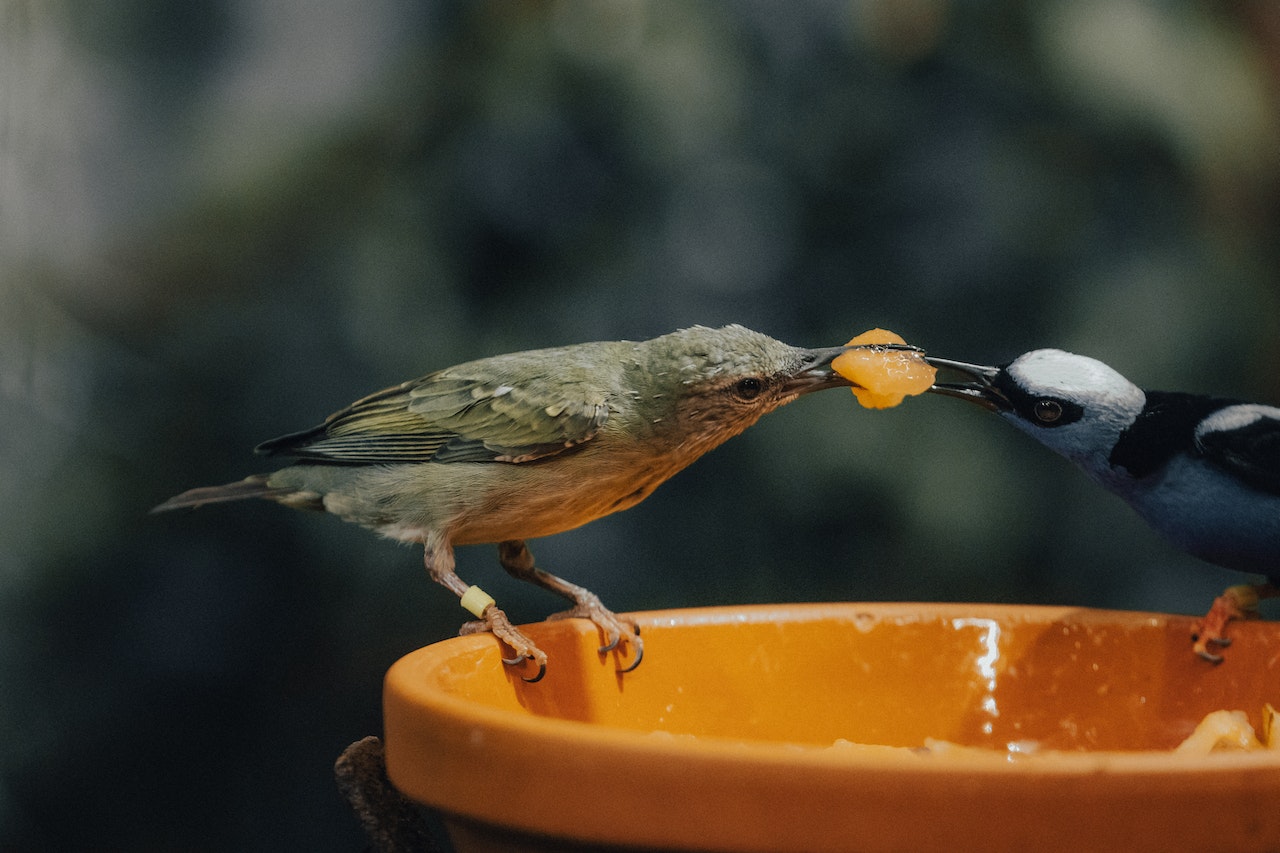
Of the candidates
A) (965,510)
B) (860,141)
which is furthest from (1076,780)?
(860,141)

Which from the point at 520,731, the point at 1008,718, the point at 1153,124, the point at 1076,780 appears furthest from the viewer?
the point at 1153,124

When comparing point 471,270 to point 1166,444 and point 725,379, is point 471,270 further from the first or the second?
point 1166,444

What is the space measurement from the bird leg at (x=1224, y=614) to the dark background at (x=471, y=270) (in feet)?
3.37

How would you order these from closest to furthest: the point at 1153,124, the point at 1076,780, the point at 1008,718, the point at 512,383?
the point at 1076,780
the point at 1008,718
the point at 512,383
the point at 1153,124

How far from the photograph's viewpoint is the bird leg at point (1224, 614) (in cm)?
184

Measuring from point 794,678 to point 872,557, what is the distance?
57.8 inches

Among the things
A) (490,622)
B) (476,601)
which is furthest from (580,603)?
(490,622)

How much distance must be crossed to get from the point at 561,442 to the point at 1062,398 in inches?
37.5

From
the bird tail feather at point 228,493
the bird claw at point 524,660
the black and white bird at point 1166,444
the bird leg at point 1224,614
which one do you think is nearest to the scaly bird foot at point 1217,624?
the bird leg at point 1224,614

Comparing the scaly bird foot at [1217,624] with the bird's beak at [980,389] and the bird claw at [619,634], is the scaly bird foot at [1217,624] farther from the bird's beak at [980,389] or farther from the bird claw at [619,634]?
the bird claw at [619,634]

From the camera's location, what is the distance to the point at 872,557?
10.9 feet

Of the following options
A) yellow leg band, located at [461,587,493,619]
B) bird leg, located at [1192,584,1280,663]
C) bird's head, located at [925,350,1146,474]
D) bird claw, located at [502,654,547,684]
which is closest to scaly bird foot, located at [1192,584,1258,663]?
bird leg, located at [1192,584,1280,663]

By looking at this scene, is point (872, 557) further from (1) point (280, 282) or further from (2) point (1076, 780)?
(2) point (1076, 780)

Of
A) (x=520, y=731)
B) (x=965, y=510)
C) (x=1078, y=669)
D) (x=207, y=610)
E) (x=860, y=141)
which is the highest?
(x=860, y=141)
